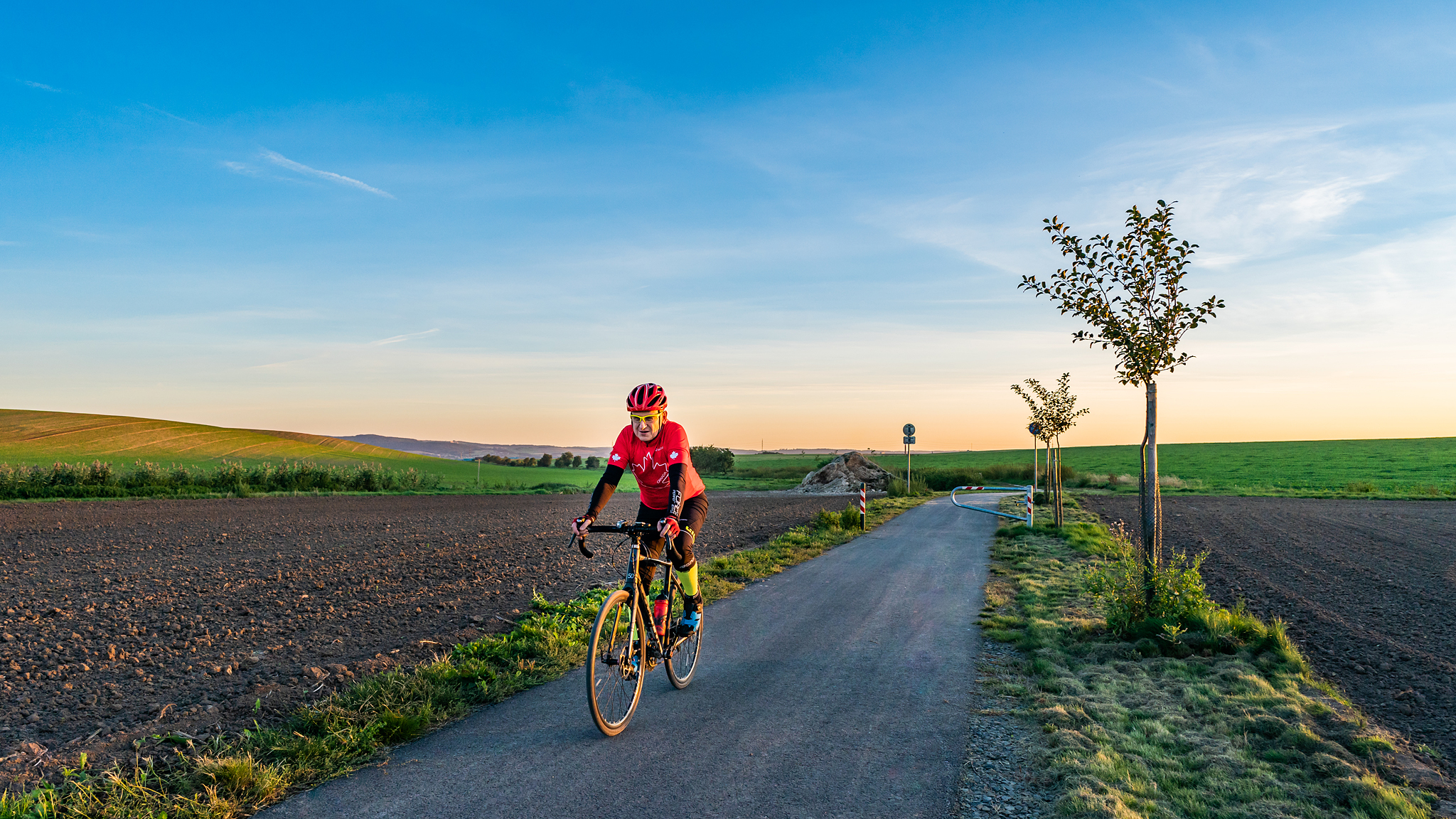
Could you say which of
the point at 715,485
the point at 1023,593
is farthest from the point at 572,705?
the point at 715,485

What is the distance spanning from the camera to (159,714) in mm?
5602

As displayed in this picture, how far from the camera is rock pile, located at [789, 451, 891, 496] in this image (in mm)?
44281

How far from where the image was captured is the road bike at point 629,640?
4.91 m

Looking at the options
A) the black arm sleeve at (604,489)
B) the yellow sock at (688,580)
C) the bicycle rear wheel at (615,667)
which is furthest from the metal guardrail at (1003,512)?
the bicycle rear wheel at (615,667)

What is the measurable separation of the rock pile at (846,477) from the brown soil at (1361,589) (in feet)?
61.5

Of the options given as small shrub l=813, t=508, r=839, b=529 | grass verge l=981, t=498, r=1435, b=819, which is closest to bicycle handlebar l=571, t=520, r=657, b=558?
grass verge l=981, t=498, r=1435, b=819

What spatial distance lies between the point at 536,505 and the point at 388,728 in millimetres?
28293

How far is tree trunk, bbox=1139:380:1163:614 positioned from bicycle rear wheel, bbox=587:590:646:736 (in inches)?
231

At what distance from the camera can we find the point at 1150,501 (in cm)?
818

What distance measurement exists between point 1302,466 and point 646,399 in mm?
76323

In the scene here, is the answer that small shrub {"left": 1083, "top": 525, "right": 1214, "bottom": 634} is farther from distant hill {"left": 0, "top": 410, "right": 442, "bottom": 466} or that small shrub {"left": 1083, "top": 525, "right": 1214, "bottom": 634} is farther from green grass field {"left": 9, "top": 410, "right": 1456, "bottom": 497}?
distant hill {"left": 0, "top": 410, "right": 442, "bottom": 466}

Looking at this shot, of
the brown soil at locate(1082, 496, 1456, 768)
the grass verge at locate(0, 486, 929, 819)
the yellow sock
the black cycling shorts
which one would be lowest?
the brown soil at locate(1082, 496, 1456, 768)

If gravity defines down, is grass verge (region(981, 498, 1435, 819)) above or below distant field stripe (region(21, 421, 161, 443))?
below

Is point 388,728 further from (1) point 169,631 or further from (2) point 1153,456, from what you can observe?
(2) point 1153,456
